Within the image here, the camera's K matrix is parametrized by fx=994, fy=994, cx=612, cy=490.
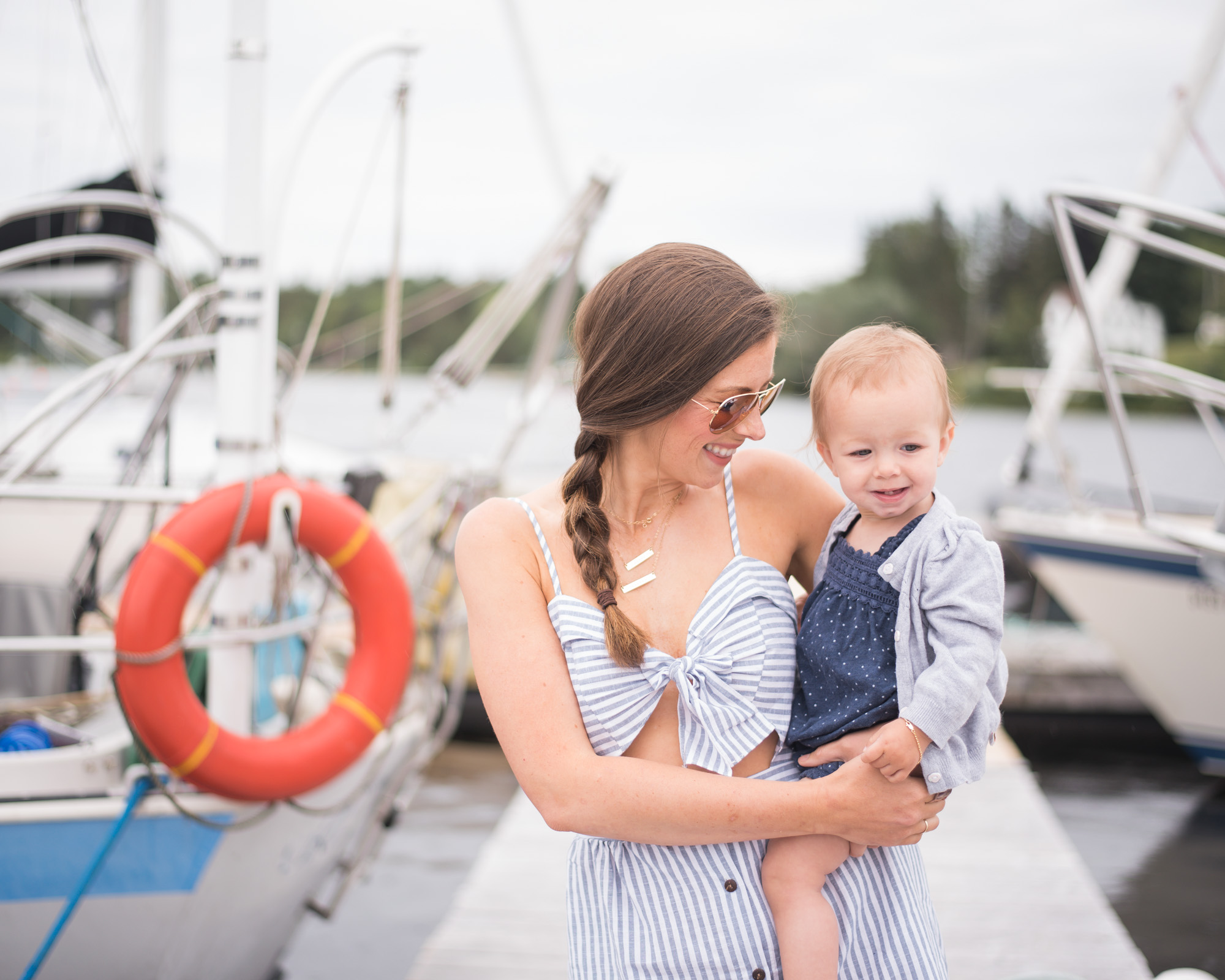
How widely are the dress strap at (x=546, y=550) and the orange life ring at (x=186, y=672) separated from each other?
169 cm

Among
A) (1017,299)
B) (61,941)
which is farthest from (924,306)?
(61,941)

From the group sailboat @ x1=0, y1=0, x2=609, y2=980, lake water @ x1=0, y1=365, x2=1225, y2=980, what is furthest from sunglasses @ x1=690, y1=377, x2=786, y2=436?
sailboat @ x1=0, y1=0, x2=609, y2=980

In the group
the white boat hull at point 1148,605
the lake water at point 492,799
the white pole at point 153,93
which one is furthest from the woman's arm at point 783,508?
the white boat hull at point 1148,605

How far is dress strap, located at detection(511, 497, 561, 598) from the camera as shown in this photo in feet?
4.06

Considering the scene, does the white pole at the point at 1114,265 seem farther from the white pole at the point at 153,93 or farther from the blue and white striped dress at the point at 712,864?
the white pole at the point at 153,93

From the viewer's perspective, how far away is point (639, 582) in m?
1.29

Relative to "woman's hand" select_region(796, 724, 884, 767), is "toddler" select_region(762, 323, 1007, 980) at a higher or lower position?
higher

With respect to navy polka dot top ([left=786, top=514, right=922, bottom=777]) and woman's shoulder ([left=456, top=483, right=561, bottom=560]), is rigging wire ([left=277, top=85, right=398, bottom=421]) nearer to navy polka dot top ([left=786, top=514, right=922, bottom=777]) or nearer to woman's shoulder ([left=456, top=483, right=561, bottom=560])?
woman's shoulder ([left=456, top=483, right=561, bottom=560])

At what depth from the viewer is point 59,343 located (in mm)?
7469

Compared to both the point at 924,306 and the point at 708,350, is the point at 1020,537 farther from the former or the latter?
the point at 924,306

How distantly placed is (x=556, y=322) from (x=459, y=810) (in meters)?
3.49

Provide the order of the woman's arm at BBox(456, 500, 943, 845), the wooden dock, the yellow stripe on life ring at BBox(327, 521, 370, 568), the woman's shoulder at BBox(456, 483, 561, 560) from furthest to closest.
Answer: the wooden dock < the yellow stripe on life ring at BBox(327, 521, 370, 568) < the woman's shoulder at BBox(456, 483, 561, 560) < the woman's arm at BBox(456, 500, 943, 845)

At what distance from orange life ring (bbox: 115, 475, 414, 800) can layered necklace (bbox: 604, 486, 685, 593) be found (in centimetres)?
172

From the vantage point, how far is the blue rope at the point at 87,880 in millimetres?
2762
